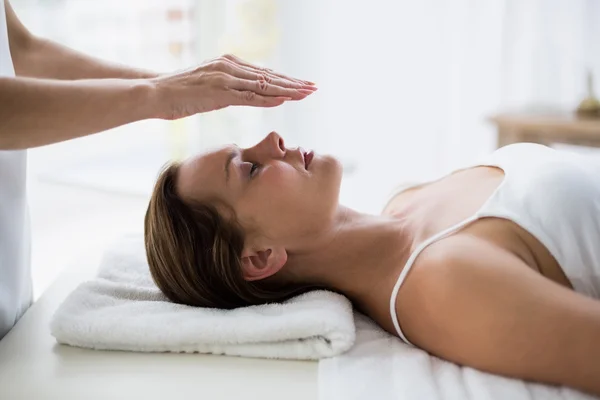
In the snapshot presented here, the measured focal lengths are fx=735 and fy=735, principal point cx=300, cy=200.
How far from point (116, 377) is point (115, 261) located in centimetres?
46

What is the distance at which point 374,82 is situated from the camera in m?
3.80

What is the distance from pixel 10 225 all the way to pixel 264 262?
54 cm

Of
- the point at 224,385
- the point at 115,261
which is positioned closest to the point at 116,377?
the point at 224,385

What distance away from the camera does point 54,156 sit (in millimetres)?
4188

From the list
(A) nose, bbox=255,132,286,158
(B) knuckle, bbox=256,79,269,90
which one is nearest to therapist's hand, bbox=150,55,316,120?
(B) knuckle, bbox=256,79,269,90

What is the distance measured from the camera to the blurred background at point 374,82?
3383mm

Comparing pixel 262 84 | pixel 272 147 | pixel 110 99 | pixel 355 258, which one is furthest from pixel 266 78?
pixel 355 258

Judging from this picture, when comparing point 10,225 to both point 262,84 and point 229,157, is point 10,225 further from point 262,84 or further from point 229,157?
point 262,84

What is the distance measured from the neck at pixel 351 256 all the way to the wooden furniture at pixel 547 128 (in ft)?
5.29

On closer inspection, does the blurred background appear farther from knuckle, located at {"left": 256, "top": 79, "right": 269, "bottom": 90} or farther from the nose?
knuckle, located at {"left": 256, "top": 79, "right": 269, "bottom": 90}

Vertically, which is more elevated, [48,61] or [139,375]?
[48,61]

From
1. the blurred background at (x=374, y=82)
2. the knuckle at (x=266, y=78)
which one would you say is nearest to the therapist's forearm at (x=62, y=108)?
the knuckle at (x=266, y=78)

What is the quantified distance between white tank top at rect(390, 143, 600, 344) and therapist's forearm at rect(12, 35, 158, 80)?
0.89 metres

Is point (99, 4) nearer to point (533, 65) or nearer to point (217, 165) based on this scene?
point (533, 65)
